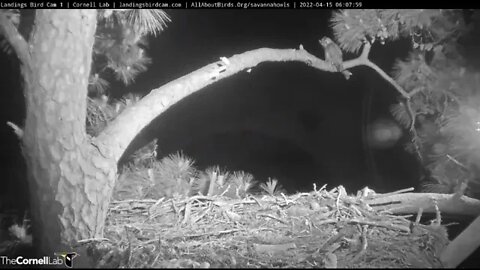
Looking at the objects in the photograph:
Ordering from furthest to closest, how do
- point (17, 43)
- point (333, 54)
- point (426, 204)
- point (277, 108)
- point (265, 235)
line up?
point (277, 108) → point (333, 54) → point (426, 204) → point (265, 235) → point (17, 43)

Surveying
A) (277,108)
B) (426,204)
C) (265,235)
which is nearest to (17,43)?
(265,235)

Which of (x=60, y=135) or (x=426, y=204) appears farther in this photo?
(x=426, y=204)

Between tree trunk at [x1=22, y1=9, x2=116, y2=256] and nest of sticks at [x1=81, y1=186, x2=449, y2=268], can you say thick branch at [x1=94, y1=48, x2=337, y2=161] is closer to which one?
tree trunk at [x1=22, y1=9, x2=116, y2=256]

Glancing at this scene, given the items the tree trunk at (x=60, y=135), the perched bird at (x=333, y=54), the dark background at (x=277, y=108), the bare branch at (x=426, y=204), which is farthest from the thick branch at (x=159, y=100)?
the dark background at (x=277, y=108)

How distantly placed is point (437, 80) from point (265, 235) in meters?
2.46

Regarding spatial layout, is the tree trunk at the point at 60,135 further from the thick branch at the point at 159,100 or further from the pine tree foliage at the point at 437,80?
the pine tree foliage at the point at 437,80

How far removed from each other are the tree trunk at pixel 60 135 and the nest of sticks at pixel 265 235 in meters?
0.20

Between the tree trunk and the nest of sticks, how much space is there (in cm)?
20

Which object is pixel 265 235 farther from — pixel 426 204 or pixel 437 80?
pixel 437 80

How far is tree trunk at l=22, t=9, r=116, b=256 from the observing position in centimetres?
194

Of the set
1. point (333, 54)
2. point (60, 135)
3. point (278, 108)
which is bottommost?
point (60, 135)

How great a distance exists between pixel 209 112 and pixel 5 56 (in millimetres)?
3184

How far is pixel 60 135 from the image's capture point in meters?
1.98

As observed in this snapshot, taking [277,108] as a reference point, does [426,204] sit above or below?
below
